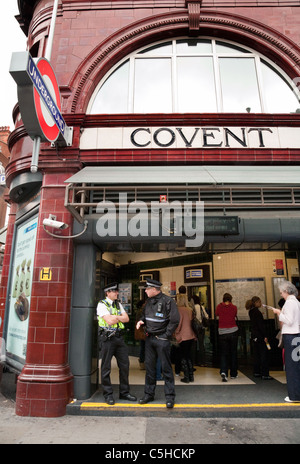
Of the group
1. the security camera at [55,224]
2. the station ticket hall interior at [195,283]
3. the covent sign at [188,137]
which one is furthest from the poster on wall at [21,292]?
the covent sign at [188,137]

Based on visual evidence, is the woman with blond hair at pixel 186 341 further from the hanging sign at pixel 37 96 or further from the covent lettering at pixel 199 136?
the hanging sign at pixel 37 96

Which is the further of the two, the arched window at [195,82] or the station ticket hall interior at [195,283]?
the arched window at [195,82]

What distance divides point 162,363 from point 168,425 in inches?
34.7

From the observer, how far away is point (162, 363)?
492cm

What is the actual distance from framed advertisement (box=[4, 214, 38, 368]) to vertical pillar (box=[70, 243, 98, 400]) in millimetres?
1177

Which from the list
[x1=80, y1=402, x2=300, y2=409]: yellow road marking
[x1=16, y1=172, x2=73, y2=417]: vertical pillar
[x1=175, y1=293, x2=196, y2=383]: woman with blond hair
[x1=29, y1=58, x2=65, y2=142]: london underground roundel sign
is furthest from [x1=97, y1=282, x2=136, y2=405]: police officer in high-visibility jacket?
[x1=29, y1=58, x2=65, y2=142]: london underground roundel sign

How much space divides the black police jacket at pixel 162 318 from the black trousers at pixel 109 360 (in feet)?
1.95

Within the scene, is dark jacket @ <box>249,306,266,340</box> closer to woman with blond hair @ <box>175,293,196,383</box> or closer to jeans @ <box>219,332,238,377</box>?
jeans @ <box>219,332,238,377</box>

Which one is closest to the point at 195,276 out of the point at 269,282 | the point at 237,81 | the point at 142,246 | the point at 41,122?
the point at 269,282

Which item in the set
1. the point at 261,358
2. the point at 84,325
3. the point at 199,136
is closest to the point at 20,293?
the point at 84,325

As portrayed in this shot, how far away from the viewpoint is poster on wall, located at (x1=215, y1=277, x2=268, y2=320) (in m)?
8.30

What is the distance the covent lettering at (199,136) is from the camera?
6262 mm

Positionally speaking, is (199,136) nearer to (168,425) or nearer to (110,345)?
(110,345)

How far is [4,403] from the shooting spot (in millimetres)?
5543
